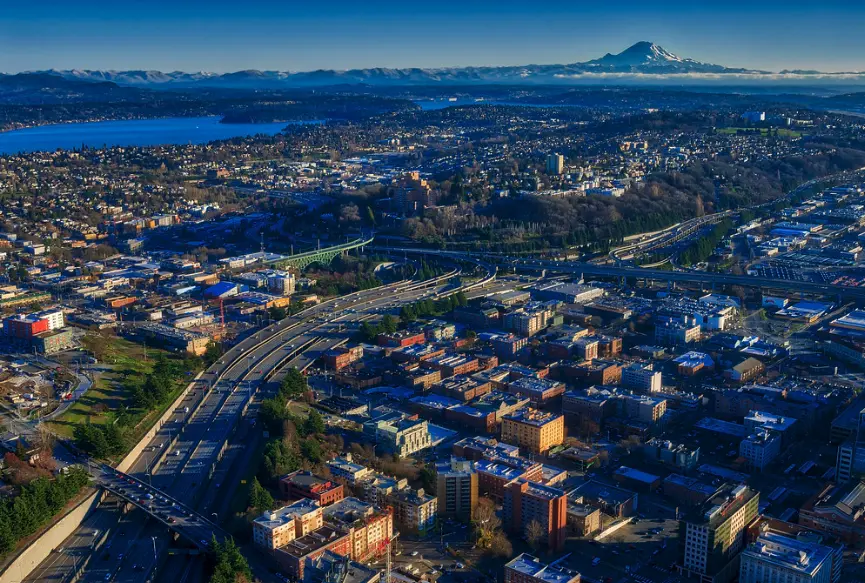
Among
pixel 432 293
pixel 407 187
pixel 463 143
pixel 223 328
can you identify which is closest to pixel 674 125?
pixel 463 143

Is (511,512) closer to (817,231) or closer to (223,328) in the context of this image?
(223,328)

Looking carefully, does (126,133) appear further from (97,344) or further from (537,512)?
(537,512)

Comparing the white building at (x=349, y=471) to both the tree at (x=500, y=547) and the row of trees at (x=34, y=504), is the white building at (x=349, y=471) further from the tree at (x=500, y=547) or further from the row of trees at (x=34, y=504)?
the row of trees at (x=34, y=504)

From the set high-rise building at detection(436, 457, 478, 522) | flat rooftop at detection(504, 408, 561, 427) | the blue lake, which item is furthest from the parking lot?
the blue lake

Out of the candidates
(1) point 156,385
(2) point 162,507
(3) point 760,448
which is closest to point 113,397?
(1) point 156,385

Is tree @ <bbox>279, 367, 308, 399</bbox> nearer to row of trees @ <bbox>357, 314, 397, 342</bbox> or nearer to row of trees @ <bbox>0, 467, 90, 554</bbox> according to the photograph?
row of trees @ <bbox>357, 314, 397, 342</bbox>

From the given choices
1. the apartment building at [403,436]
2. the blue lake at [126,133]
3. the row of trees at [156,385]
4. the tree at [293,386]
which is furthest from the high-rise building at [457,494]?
the blue lake at [126,133]
